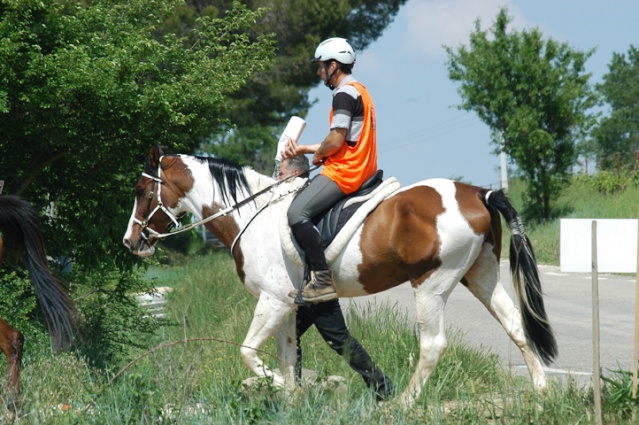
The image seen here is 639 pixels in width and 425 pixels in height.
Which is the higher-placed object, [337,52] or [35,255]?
[337,52]

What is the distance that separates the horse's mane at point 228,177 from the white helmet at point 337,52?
115 cm

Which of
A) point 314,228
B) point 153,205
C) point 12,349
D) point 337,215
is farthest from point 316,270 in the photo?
point 12,349

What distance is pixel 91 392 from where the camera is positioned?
6129 mm

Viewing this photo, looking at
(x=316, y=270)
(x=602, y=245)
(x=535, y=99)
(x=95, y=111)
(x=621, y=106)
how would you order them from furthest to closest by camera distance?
1. (x=621, y=106)
2. (x=535, y=99)
3. (x=95, y=111)
4. (x=316, y=270)
5. (x=602, y=245)

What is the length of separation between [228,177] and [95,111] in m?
2.69

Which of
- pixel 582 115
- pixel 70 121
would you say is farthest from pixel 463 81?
pixel 70 121

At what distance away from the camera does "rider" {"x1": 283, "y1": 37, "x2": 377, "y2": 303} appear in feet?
22.0

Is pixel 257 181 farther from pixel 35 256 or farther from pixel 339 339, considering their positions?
pixel 35 256

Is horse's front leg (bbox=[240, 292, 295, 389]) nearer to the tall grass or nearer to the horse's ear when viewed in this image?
the tall grass

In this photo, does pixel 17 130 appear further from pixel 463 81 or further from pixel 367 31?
pixel 463 81

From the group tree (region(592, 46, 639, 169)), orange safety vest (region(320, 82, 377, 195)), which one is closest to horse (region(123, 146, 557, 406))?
orange safety vest (region(320, 82, 377, 195))

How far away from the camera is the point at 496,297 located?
7020mm

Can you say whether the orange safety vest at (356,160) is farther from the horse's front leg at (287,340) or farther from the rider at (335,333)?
the horse's front leg at (287,340)

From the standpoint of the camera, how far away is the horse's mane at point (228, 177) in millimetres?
7414
